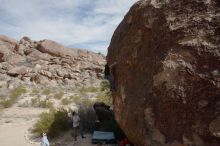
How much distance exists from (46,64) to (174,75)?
39.5 meters

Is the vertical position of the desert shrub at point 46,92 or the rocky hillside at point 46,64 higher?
the rocky hillside at point 46,64

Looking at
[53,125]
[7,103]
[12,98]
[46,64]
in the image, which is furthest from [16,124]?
[46,64]

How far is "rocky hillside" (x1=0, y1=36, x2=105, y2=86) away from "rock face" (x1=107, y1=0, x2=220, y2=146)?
30.1 m

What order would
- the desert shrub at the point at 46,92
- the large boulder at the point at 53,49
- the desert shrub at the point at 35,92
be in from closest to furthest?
1. the desert shrub at the point at 35,92
2. the desert shrub at the point at 46,92
3. the large boulder at the point at 53,49

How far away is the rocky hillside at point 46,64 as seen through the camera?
41.1m

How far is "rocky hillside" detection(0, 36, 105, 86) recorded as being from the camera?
41.1 metres

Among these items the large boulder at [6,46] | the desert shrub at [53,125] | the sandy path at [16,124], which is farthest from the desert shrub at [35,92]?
the desert shrub at [53,125]

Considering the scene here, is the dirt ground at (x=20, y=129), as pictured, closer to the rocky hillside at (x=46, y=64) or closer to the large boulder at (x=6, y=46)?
the rocky hillside at (x=46, y=64)

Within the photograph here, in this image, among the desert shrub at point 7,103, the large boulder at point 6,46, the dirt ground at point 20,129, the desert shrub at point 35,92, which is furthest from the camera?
the large boulder at point 6,46

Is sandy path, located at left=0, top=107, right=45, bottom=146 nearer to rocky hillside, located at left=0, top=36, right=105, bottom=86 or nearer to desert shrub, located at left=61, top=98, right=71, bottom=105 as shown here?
desert shrub, located at left=61, top=98, right=71, bottom=105

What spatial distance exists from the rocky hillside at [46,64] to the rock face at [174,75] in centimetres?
3006

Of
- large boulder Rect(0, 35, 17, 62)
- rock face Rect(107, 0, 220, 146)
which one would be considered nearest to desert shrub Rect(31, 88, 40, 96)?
large boulder Rect(0, 35, 17, 62)

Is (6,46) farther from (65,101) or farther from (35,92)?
(65,101)

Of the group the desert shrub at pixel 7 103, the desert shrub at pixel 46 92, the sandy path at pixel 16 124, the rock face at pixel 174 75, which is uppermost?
the rock face at pixel 174 75
